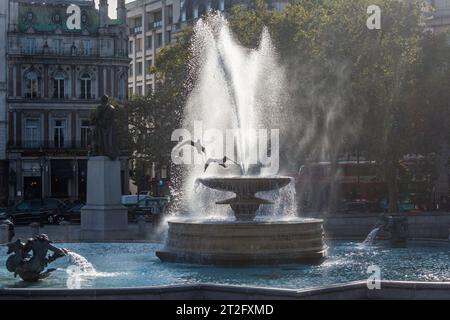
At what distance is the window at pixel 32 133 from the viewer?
73.2 metres

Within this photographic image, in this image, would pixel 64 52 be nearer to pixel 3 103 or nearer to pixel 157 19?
pixel 3 103

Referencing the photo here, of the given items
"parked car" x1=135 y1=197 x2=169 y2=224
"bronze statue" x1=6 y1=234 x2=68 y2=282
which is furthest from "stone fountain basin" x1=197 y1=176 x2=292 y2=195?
Answer: "parked car" x1=135 y1=197 x2=169 y2=224

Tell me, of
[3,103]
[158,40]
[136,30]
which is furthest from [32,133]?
[136,30]

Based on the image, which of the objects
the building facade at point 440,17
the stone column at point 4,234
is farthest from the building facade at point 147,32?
the stone column at point 4,234

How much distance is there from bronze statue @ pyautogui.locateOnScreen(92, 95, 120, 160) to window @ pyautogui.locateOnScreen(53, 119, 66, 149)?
42.5 metres

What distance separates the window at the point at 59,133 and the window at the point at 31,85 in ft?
8.68

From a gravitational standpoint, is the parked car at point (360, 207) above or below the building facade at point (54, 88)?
below

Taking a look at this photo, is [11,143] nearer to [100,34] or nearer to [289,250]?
[100,34]

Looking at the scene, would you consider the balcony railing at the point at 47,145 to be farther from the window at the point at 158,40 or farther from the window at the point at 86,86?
the window at the point at 158,40

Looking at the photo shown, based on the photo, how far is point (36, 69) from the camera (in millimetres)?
73625

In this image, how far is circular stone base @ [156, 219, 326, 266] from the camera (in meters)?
21.7

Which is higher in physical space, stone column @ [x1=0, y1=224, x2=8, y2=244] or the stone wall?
the stone wall

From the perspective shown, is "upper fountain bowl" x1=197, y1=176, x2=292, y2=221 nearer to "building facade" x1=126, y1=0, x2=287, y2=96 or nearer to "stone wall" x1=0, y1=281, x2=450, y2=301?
"stone wall" x1=0, y1=281, x2=450, y2=301
